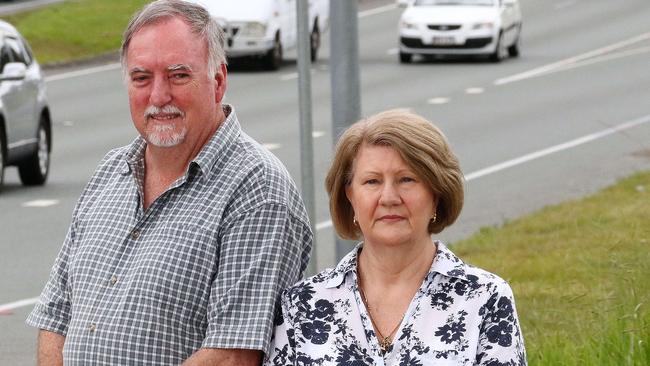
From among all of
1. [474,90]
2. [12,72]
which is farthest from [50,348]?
[474,90]

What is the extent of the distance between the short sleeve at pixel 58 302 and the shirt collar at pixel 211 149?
0.91 ft

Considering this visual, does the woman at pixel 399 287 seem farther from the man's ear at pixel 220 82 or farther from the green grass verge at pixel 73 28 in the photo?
the green grass verge at pixel 73 28

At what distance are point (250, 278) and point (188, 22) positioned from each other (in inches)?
29.5

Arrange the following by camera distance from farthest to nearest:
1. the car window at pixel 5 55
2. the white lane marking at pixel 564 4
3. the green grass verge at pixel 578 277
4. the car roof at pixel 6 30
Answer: the white lane marking at pixel 564 4
the car roof at pixel 6 30
the car window at pixel 5 55
the green grass verge at pixel 578 277

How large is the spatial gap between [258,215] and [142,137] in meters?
0.52

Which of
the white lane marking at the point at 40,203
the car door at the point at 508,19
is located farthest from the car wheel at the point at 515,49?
the white lane marking at the point at 40,203

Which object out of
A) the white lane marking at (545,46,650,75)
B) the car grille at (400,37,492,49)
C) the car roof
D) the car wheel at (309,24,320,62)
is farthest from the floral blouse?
the car wheel at (309,24,320,62)

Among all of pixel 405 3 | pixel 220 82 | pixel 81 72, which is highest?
pixel 220 82

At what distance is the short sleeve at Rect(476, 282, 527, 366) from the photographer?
4.76 meters

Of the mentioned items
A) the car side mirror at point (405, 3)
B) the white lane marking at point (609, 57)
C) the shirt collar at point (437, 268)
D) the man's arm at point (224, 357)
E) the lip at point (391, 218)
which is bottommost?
the white lane marking at point (609, 57)

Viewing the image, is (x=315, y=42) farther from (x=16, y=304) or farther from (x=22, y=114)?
(x=16, y=304)

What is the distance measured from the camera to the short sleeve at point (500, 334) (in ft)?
15.6

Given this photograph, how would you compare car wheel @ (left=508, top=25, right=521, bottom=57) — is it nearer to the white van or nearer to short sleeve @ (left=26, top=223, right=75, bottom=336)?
the white van

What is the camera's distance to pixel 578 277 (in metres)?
10.1
